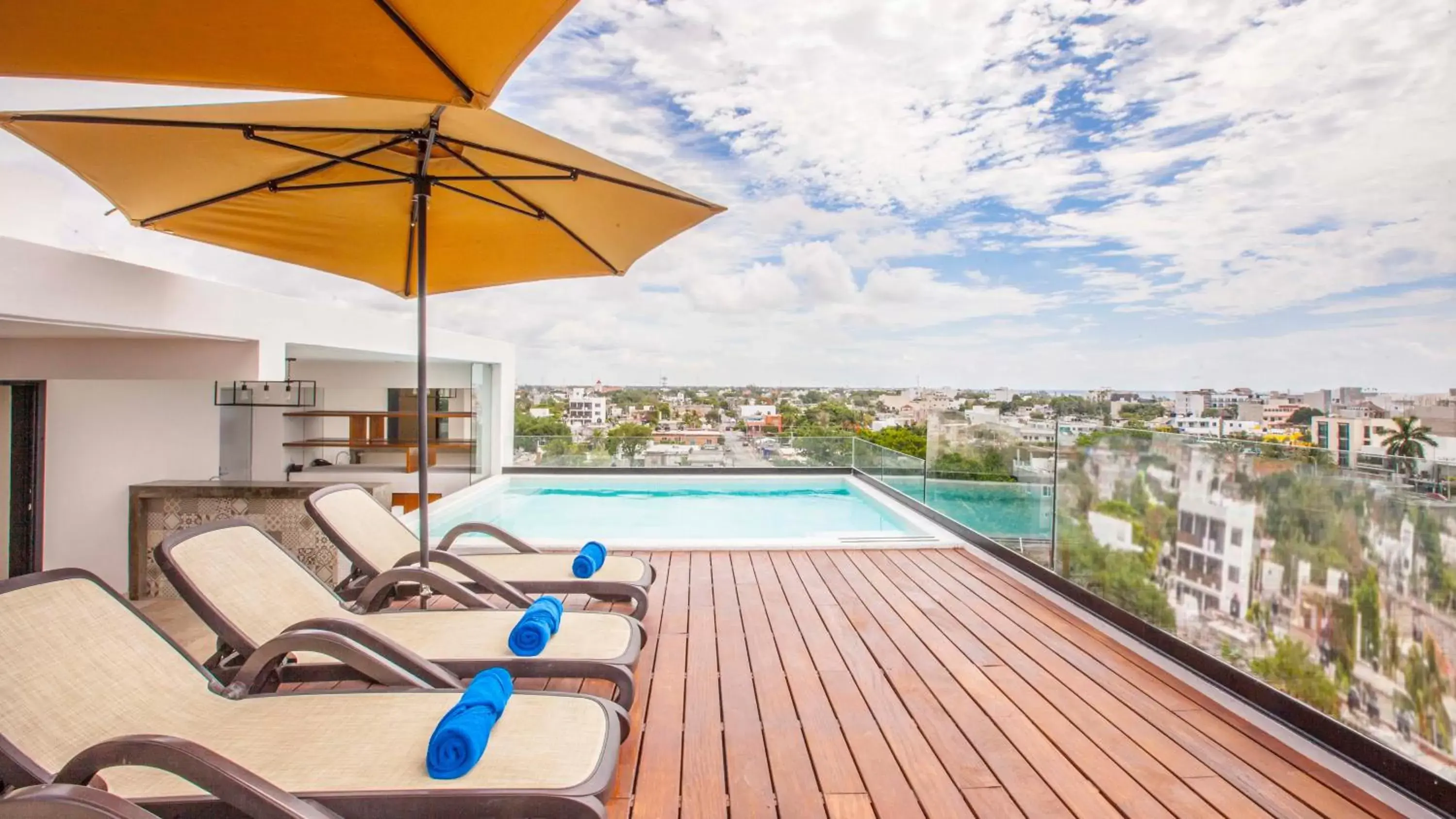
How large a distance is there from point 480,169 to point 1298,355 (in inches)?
986

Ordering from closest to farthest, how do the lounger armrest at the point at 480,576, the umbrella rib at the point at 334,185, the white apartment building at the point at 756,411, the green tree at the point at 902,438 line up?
the umbrella rib at the point at 334,185 < the lounger armrest at the point at 480,576 < the green tree at the point at 902,438 < the white apartment building at the point at 756,411

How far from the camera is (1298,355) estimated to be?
70.1 feet

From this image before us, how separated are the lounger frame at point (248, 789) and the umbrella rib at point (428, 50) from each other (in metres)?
1.62

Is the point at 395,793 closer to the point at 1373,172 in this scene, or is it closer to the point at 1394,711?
the point at 1394,711

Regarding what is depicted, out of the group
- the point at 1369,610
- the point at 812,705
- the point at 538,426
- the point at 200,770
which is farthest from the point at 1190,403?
the point at 538,426

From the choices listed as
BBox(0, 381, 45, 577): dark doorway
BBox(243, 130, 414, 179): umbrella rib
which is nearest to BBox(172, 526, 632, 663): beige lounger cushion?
BBox(243, 130, 414, 179): umbrella rib

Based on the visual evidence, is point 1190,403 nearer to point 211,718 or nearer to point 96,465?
point 211,718

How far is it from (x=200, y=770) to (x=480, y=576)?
2.15 meters

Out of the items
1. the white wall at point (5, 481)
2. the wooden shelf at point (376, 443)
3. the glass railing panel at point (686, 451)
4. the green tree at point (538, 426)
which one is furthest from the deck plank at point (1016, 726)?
the wooden shelf at point (376, 443)

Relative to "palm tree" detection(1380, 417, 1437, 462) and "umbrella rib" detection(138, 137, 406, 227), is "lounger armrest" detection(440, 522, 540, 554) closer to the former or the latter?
"umbrella rib" detection(138, 137, 406, 227)

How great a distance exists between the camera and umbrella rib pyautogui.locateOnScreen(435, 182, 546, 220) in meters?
3.50

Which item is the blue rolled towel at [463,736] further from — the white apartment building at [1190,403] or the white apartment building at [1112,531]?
the white apartment building at [1190,403]

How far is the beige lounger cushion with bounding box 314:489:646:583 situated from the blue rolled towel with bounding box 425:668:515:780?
6.28ft

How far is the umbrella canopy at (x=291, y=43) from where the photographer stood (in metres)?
1.59
